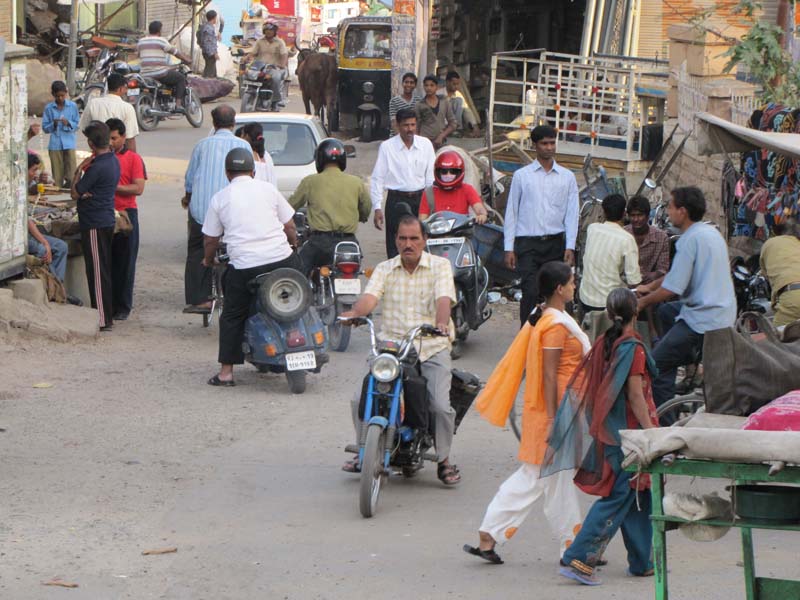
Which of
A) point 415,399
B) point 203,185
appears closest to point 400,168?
point 203,185

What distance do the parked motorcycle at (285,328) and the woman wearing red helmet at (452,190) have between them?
6.45 feet

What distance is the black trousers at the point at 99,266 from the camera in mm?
11680

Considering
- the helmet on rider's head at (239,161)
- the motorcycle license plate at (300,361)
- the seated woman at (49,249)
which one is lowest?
the motorcycle license plate at (300,361)

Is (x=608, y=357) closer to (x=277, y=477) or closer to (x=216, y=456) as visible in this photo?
(x=277, y=477)

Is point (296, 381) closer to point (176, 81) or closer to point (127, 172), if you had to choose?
point (127, 172)

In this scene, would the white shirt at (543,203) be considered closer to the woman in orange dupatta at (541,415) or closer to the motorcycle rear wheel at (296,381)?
the motorcycle rear wheel at (296,381)

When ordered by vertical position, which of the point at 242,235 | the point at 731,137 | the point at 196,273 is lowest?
the point at 196,273

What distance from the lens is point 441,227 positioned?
10.7m

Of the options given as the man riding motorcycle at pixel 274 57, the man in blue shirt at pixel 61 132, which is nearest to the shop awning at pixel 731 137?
the man in blue shirt at pixel 61 132

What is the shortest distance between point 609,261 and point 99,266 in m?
4.88

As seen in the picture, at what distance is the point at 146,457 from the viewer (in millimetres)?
8125

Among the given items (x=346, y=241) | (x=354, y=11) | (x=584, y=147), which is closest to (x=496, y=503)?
(x=346, y=241)

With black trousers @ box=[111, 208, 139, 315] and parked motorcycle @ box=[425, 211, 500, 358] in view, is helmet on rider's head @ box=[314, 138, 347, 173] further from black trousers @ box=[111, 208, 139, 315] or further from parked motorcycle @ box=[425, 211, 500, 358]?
black trousers @ box=[111, 208, 139, 315]

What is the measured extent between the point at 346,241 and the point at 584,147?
27.6 feet
